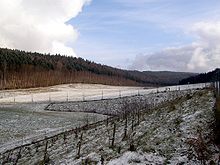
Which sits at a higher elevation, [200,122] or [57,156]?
[200,122]

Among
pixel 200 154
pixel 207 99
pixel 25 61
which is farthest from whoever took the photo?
pixel 25 61

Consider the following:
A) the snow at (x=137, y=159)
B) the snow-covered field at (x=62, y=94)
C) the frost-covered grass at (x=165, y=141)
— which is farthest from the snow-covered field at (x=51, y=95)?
the snow at (x=137, y=159)

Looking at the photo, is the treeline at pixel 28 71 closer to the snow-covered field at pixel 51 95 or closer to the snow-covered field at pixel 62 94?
the snow-covered field at pixel 51 95

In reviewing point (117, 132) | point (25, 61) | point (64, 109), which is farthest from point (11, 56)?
point (117, 132)

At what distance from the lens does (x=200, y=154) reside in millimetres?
13258

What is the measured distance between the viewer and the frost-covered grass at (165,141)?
13.9m

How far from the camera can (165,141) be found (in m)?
15.6

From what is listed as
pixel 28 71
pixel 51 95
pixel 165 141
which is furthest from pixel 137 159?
pixel 28 71

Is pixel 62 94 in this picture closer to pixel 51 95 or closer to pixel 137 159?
pixel 51 95

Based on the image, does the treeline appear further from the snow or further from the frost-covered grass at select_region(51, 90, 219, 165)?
the snow

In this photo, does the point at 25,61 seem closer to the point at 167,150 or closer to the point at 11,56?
the point at 11,56

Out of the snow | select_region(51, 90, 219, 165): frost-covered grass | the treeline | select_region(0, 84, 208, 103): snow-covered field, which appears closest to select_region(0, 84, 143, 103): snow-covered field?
select_region(0, 84, 208, 103): snow-covered field

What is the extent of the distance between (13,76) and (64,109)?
7788 centimetres

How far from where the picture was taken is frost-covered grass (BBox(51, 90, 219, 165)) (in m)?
13.9
